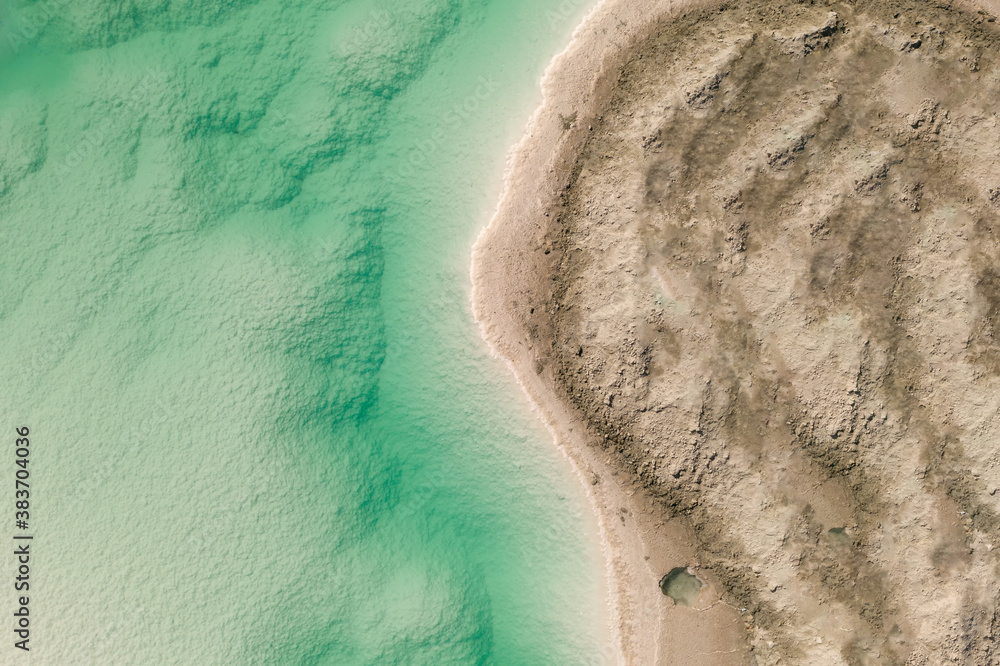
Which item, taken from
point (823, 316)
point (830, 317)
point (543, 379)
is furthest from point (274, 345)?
point (830, 317)

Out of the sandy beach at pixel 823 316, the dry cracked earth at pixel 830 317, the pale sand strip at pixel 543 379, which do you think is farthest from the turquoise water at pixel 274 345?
the dry cracked earth at pixel 830 317

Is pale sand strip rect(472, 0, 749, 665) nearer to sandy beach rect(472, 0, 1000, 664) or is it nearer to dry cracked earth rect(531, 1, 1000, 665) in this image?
sandy beach rect(472, 0, 1000, 664)

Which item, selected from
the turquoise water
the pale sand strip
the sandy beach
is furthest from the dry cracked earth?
the turquoise water

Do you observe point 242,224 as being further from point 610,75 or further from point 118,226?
point 610,75

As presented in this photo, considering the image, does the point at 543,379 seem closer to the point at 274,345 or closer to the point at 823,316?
the point at 274,345

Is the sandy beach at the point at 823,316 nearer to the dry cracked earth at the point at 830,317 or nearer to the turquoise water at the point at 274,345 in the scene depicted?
the dry cracked earth at the point at 830,317

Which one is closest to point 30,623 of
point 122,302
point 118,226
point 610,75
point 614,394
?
point 122,302
